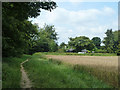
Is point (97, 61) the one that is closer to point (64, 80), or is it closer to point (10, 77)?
point (64, 80)

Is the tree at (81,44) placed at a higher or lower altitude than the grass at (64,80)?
higher

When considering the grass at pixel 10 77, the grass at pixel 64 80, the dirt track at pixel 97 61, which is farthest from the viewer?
Result: the dirt track at pixel 97 61

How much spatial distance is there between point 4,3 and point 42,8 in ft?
13.1

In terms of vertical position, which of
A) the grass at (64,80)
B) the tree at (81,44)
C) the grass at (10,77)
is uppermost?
the tree at (81,44)

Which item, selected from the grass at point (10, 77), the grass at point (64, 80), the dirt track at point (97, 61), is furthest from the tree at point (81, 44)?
the grass at point (64, 80)

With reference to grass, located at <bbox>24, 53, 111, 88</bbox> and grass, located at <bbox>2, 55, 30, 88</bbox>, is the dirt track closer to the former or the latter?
grass, located at <bbox>24, 53, 111, 88</bbox>

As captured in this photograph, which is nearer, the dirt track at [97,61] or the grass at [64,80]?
the grass at [64,80]

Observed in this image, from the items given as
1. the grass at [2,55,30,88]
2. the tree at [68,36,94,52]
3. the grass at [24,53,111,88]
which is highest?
the tree at [68,36,94,52]

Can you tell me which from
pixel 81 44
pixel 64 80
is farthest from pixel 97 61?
pixel 81 44

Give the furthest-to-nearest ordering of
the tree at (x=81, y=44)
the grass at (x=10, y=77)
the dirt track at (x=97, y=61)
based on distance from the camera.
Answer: the tree at (x=81, y=44)
the dirt track at (x=97, y=61)
the grass at (x=10, y=77)

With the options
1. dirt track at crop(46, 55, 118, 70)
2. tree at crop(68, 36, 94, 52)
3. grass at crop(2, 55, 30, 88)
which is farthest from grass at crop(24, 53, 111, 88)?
tree at crop(68, 36, 94, 52)

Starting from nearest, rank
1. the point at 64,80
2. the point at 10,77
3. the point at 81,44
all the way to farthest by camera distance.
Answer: the point at 64,80 → the point at 10,77 → the point at 81,44

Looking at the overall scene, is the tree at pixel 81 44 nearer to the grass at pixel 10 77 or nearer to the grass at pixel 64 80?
the grass at pixel 10 77

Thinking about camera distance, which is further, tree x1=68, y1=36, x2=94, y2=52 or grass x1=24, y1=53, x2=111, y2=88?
tree x1=68, y1=36, x2=94, y2=52
